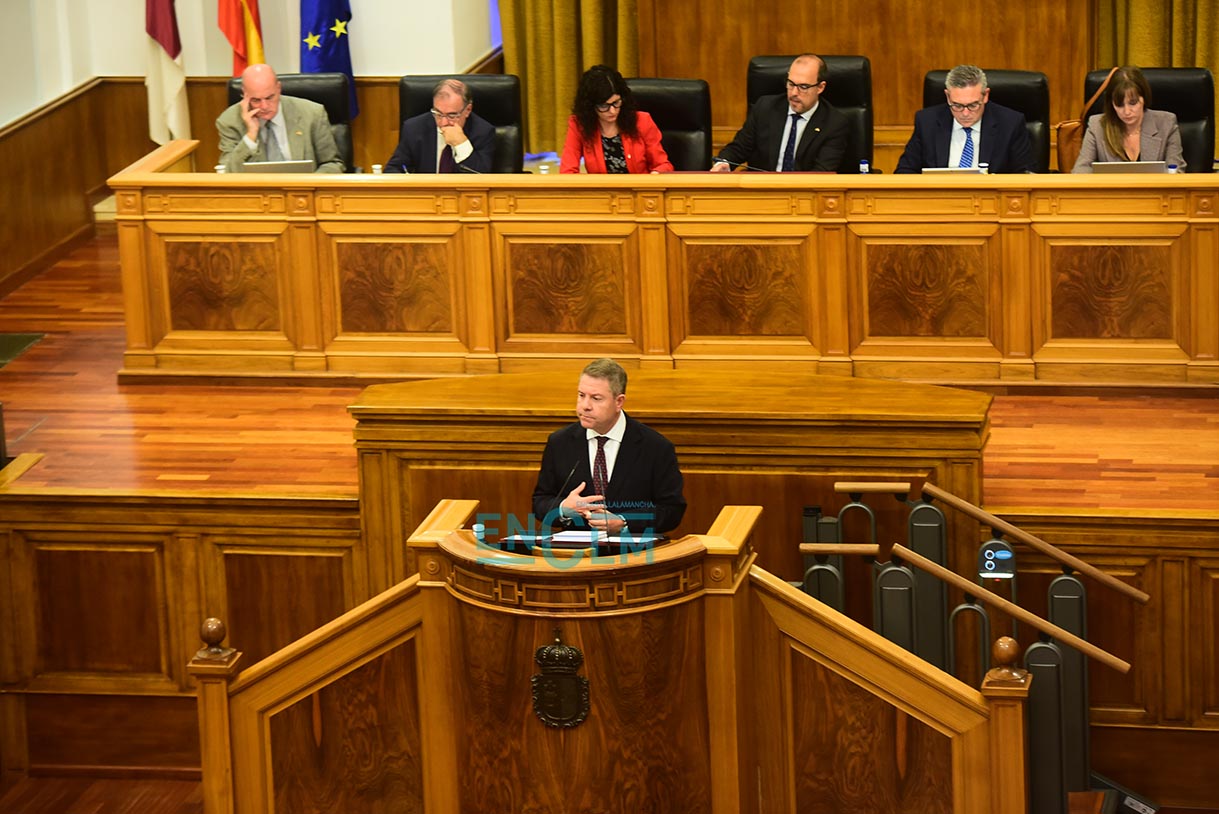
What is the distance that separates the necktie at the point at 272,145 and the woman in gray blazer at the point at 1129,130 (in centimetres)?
302

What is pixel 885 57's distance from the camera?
988cm

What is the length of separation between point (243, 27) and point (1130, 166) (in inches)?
180

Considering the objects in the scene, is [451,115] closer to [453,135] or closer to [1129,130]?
[453,135]

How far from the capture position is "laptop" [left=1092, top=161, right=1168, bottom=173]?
7.10 m

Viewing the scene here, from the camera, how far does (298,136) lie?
7.92 meters

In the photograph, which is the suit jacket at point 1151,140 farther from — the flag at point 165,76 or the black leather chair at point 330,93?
the flag at point 165,76

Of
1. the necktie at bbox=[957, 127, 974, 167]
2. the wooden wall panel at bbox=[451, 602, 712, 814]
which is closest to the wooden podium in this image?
the wooden wall panel at bbox=[451, 602, 712, 814]

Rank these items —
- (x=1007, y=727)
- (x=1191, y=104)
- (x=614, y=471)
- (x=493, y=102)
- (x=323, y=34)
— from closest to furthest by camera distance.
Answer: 1. (x=1007, y=727)
2. (x=614, y=471)
3. (x=1191, y=104)
4. (x=493, y=102)
5. (x=323, y=34)

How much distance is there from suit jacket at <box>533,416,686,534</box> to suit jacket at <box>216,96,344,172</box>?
8.70 ft

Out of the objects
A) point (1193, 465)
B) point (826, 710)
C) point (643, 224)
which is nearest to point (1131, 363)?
point (1193, 465)

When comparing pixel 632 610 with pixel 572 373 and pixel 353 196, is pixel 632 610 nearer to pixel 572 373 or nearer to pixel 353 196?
pixel 572 373

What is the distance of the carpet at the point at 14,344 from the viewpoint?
325 inches

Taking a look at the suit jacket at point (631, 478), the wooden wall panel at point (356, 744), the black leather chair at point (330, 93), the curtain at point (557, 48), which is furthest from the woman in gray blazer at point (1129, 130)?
the wooden wall panel at point (356, 744)

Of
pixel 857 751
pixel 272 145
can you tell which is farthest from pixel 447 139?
pixel 857 751
